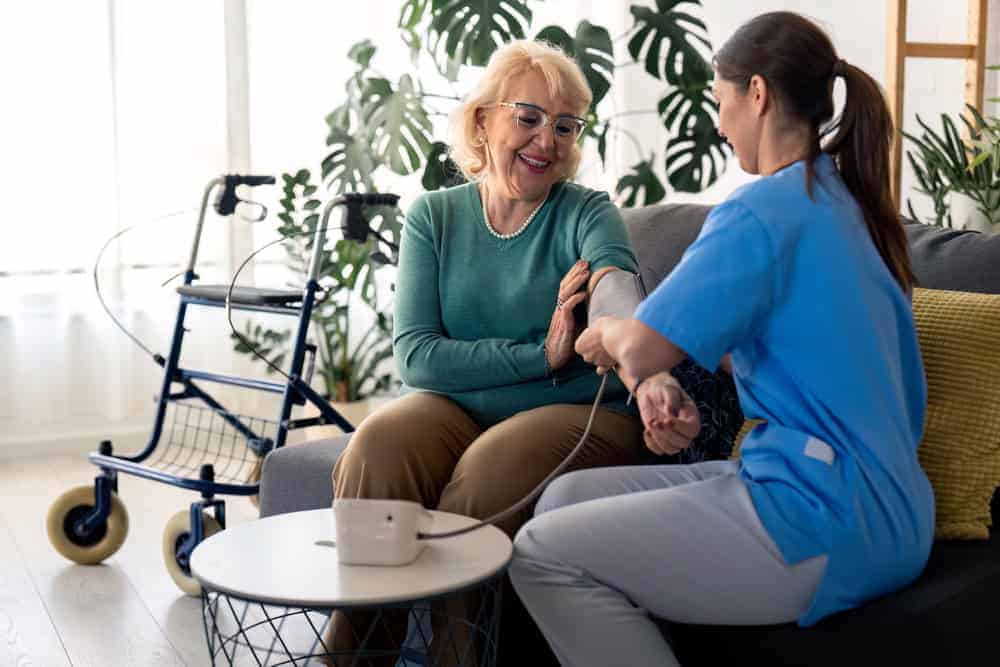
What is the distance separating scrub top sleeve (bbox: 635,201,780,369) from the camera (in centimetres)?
140

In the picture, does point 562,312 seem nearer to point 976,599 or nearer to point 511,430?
point 511,430

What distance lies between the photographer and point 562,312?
202 cm

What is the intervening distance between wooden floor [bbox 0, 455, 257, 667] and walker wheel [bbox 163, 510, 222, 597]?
0.12ft

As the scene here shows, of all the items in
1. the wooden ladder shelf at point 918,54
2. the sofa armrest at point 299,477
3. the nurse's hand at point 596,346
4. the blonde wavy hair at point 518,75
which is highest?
the wooden ladder shelf at point 918,54

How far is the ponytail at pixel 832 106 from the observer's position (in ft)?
5.02

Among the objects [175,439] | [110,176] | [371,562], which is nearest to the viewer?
[371,562]

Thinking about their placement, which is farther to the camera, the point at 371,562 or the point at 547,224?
the point at 547,224

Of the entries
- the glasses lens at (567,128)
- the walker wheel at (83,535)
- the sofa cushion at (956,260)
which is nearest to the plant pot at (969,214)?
the sofa cushion at (956,260)

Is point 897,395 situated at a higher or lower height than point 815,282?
lower

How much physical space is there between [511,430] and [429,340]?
298mm

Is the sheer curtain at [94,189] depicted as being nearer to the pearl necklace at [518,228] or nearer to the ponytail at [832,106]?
the pearl necklace at [518,228]

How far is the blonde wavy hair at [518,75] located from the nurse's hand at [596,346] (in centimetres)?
64

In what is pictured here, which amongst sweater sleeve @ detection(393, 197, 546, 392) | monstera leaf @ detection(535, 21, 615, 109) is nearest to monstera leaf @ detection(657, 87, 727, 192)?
monstera leaf @ detection(535, 21, 615, 109)

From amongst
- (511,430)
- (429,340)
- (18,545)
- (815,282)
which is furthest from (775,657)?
(18,545)
